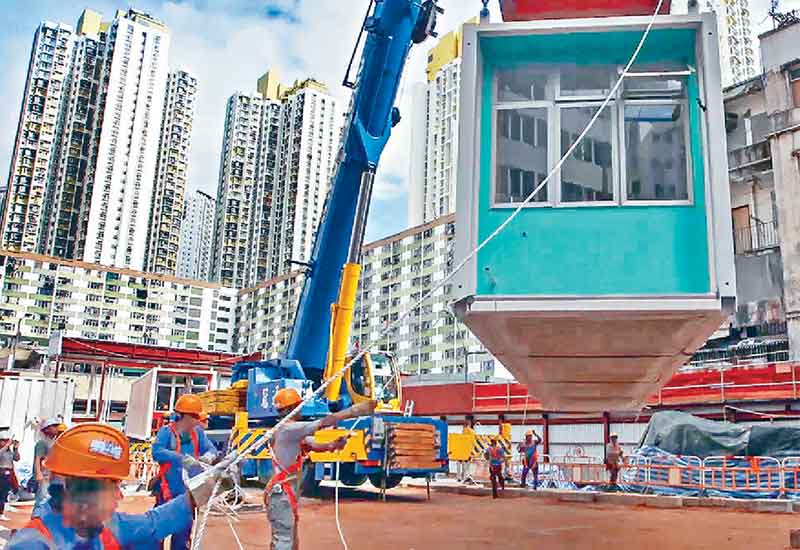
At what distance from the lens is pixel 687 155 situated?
16.7 ft

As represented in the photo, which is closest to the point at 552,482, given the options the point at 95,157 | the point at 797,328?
the point at 797,328

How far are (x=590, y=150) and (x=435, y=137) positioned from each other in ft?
256

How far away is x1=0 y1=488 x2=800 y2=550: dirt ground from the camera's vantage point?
8648 millimetres

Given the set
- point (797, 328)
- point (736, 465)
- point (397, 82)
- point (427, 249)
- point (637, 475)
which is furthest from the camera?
point (427, 249)

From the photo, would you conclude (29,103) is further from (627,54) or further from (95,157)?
(627,54)

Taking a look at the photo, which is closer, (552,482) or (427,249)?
(552,482)

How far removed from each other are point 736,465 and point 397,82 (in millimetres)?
10833

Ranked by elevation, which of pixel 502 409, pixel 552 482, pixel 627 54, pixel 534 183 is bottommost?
pixel 552 482

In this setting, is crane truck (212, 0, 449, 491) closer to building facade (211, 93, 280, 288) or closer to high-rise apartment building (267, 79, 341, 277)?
high-rise apartment building (267, 79, 341, 277)

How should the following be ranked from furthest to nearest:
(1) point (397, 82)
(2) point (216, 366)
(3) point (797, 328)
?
(2) point (216, 366) < (3) point (797, 328) < (1) point (397, 82)

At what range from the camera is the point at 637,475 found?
1645 centimetres

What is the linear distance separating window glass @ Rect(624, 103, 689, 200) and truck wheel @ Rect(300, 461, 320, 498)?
9.08 m

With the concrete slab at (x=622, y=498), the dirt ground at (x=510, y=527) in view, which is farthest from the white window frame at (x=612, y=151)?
the concrete slab at (x=622, y=498)

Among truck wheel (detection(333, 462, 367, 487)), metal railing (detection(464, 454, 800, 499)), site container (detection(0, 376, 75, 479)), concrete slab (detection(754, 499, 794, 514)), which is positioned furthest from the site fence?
site container (detection(0, 376, 75, 479))
